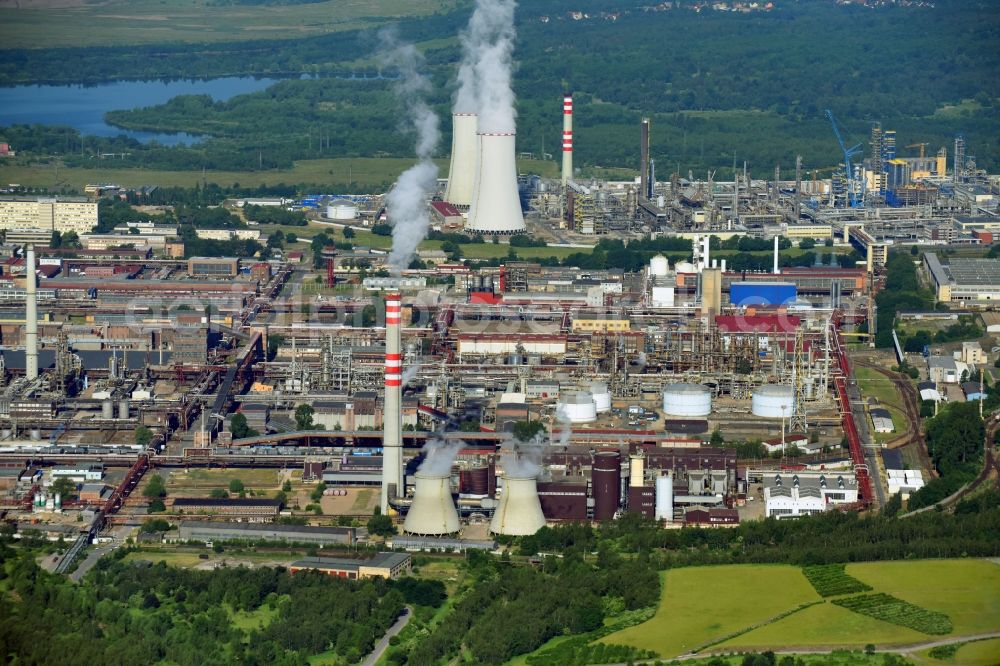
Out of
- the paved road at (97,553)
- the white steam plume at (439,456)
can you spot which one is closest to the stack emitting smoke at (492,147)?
the white steam plume at (439,456)

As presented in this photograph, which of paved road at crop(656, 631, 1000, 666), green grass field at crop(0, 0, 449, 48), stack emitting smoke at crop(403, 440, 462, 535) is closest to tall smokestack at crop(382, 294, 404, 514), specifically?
stack emitting smoke at crop(403, 440, 462, 535)

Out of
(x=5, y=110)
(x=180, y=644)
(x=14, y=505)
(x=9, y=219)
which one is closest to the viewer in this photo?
(x=180, y=644)

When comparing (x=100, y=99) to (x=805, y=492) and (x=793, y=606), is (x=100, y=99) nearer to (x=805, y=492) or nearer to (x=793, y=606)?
(x=805, y=492)

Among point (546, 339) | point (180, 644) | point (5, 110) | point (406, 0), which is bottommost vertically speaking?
point (180, 644)

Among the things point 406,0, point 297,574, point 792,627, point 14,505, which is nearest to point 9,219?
point 14,505

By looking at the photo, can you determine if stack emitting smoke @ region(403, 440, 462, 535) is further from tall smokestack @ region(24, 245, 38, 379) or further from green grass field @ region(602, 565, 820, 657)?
tall smokestack @ region(24, 245, 38, 379)

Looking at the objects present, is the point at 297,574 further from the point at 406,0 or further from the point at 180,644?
the point at 406,0
